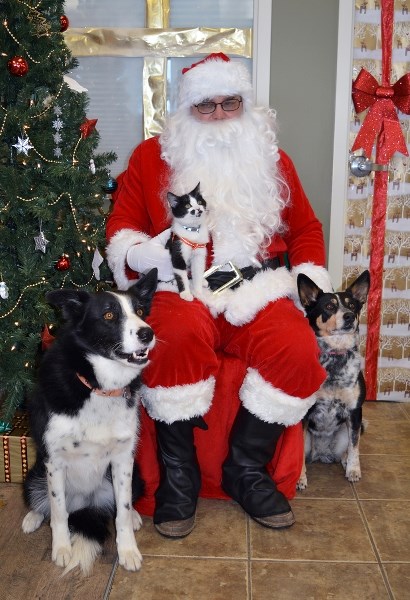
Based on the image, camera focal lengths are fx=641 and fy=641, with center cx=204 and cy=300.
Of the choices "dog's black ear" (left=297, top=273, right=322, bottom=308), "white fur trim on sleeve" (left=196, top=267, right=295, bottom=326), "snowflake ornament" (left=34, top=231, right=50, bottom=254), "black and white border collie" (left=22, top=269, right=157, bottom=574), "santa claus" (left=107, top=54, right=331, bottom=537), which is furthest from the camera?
"snowflake ornament" (left=34, top=231, right=50, bottom=254)

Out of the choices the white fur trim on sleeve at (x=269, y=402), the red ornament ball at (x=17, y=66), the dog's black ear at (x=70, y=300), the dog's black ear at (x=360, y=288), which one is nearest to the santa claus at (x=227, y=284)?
the white fur trim on sleeve at (x=269, y=402)

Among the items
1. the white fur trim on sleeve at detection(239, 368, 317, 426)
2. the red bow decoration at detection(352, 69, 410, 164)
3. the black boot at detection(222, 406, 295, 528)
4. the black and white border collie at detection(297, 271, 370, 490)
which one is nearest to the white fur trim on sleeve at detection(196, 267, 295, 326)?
the black and white border collie at detection(297, 271, 370, 490)

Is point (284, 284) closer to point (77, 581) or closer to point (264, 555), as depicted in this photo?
point (264, 555)

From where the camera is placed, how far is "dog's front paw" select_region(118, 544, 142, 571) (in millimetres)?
2074

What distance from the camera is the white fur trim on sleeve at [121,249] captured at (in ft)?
8.48

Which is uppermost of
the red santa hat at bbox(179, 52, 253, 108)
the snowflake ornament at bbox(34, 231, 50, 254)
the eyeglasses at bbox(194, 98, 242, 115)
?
the red santa hat at bbox(179, 52, 253, 108)

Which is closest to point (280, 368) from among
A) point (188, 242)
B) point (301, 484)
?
point (188, 242)

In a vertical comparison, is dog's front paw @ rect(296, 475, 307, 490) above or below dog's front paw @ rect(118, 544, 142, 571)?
below

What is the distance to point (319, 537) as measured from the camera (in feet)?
7.49

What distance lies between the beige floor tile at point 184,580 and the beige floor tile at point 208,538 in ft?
0.15

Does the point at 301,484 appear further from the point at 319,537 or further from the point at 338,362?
the point at 338,362

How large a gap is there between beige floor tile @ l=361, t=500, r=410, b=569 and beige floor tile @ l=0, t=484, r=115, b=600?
3.08ft

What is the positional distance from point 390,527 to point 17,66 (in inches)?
87.2

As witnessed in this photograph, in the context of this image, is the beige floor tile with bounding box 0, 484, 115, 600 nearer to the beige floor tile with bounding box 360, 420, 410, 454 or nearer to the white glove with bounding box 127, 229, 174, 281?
the white glove with bounding box 127, 229, 174, 281
